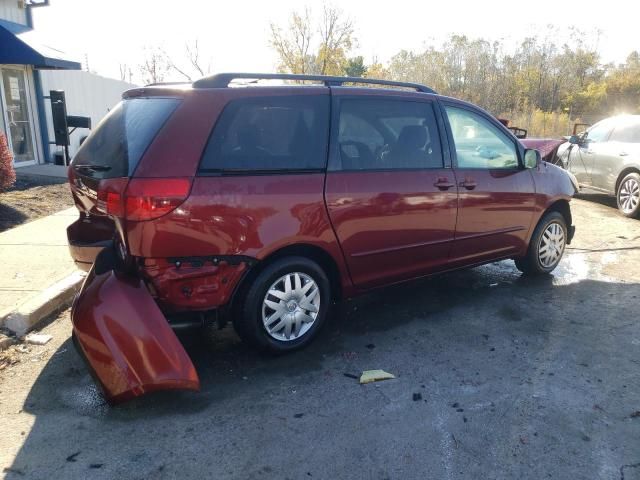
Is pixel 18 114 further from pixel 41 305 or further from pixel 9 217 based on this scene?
pixel 41 305

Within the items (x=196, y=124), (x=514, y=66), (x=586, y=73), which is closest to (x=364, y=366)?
(x=196, y=124)

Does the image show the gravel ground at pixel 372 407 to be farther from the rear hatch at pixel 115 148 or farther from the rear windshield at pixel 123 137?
the rear windshield at pixel 123 137

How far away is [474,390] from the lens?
11.0 feet

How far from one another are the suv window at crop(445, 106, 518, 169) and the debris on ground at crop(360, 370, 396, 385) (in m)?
2.02

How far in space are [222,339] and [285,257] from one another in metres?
0.94

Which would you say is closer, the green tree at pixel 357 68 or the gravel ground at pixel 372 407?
the gravel ground at pixel 372 407

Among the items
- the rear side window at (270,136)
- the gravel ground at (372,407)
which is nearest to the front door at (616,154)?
the gravel ground at (372,407)

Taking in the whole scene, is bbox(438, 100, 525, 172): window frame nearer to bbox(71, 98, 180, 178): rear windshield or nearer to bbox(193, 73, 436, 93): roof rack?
bbox(193, 73, 436, 93): roof rack

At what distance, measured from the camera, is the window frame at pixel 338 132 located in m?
3.76

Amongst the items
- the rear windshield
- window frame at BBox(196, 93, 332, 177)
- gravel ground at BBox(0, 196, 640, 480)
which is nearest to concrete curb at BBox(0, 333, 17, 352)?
gravel ground at BBox(0, 196, 640, 480)

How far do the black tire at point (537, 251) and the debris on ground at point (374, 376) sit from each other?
2699 millimetres

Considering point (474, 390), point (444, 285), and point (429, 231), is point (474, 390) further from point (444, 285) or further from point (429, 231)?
point (444, 285)

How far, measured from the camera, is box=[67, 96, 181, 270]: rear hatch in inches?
125

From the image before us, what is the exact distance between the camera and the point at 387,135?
4.14 meters
